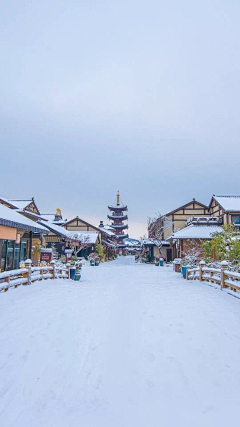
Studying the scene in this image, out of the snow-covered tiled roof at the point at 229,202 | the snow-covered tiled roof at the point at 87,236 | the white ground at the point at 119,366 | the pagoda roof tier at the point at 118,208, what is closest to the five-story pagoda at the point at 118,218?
the pagoda roof tier at the point at 118,208

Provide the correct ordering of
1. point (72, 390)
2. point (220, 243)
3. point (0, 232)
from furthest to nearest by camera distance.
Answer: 1. point (220, 243)
2. point (0, 232)
3. point (72, 390)

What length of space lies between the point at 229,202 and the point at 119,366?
1195 inches

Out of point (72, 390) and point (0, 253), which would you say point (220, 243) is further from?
point (72, 390)

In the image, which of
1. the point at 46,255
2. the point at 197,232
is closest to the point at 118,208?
the point at 197,232

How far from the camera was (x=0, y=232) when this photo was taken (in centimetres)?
1231

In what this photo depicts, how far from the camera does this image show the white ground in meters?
3.23

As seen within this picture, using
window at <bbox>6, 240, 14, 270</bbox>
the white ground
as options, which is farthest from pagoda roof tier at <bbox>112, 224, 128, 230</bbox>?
the white ground

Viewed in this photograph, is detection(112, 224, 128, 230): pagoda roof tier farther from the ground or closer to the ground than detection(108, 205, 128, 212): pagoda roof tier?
closer to the ground

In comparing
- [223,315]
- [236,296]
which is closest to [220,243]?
[236,296]

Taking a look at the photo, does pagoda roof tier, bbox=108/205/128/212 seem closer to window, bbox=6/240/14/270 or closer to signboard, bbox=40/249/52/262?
signboard, bbox=40/249/52/262

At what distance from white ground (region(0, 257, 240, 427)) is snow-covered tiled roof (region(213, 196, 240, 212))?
24265mm

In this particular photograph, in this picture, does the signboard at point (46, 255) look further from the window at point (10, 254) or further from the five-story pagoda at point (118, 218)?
the five-story pagoda at point (118, 218)

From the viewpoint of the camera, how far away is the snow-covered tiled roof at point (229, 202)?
3000 cm

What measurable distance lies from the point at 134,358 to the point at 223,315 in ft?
11.4
